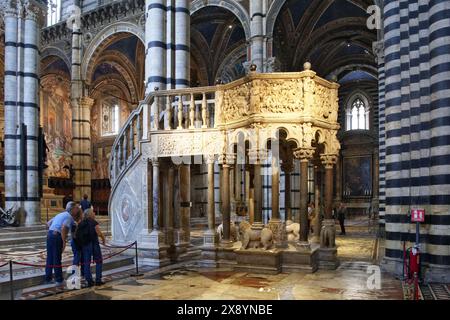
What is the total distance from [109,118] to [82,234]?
93.4ft

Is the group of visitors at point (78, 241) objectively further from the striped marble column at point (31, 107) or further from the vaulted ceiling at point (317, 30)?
the vaulted ceiling at point (317, 30)

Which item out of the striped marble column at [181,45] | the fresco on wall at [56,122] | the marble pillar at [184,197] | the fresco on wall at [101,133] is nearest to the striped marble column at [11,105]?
the striped marble column at [181,45]

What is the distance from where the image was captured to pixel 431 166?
7648mm

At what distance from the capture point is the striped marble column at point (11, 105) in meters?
14.8

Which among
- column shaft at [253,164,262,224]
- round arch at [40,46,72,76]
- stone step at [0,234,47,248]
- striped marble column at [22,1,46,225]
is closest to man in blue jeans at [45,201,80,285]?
column shaft at [253,164,262,224]

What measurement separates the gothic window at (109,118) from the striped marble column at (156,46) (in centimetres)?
2326

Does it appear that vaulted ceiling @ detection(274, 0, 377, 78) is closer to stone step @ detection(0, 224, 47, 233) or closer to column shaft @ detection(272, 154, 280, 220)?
column shaft @ detection(272, 154, 280, 220)

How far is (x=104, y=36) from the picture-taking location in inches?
928

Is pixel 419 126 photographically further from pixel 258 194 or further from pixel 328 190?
pixel 258 194

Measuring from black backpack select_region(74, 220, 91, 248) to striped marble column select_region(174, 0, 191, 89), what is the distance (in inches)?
226

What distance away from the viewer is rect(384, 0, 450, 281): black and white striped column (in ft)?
24.3

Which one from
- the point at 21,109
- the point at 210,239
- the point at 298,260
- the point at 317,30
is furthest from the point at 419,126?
the point at 317,30

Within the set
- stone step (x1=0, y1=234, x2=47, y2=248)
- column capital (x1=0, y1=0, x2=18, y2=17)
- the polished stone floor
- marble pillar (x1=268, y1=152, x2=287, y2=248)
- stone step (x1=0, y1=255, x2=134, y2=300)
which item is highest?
column capital (x1=0, y1=0, x2=18, y2=17)
